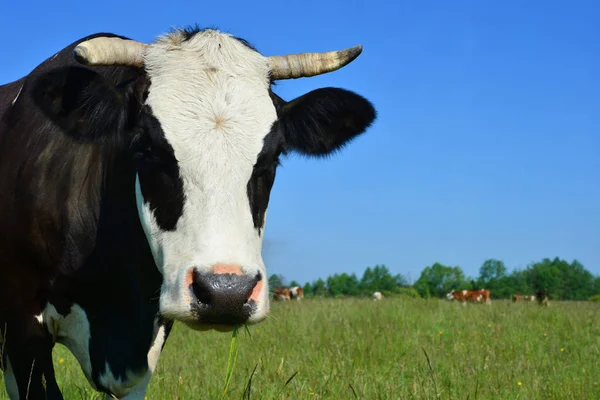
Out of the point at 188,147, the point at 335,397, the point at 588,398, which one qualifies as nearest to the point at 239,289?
the point at 188,147

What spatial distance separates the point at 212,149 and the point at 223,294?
799 millimetres

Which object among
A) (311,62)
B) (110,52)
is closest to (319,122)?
(311,62)

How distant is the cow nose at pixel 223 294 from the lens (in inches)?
117

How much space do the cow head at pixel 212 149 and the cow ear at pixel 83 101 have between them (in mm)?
171

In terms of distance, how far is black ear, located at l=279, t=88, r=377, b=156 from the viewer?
Answer: 14.4ft

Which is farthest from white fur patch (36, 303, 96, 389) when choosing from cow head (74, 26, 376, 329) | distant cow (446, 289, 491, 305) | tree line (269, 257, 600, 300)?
tree line (269, 257, 600, 300)

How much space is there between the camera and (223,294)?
2.96 meters

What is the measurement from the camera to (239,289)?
2973 mm

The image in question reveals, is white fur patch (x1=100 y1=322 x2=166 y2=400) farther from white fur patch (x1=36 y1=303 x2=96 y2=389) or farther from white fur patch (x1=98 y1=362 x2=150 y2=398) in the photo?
white fur patch (x1=36 y1=303 x2=96 y2=389)

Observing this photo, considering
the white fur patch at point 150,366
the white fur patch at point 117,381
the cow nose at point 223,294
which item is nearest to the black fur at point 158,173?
the cow nose at point 223,294

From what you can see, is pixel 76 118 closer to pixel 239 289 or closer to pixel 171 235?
pixel 171 235

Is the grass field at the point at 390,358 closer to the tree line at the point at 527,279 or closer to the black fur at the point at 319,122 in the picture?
the black fur at the point at 319,122

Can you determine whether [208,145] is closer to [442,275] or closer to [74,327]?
[74,327]

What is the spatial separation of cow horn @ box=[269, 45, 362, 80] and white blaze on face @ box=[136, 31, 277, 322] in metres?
0.19
